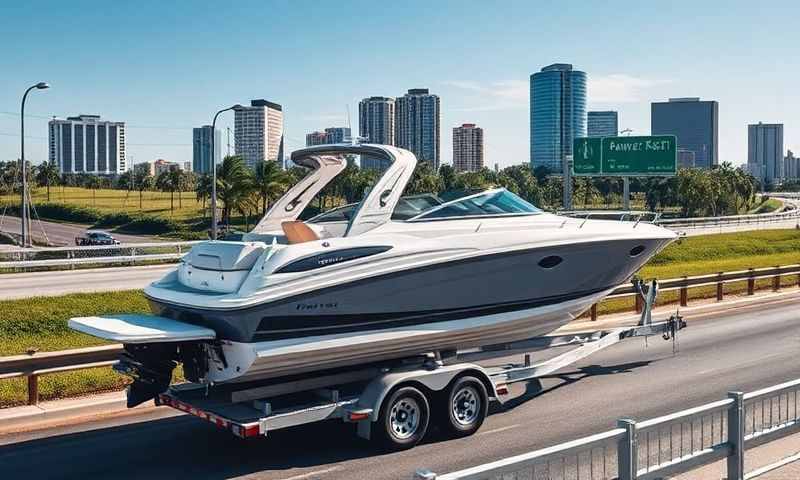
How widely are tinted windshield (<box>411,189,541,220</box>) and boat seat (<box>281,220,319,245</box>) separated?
1.34 meters

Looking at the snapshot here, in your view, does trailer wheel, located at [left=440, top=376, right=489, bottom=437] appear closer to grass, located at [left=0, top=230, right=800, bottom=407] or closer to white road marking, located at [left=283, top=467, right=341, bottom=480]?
white road marking, located at [left=283, top=467, right=341, bottom=480]

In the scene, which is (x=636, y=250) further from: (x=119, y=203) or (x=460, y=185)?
(x=119, y=203)

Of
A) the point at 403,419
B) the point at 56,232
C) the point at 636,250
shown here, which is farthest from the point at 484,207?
the point at 56,232

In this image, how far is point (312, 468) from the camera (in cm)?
891

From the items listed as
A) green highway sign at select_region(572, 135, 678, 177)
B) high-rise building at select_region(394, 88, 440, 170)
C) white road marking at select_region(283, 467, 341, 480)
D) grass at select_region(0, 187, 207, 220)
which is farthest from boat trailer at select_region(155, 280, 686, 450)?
high-rise building at select_region(394, 88, 440, 170)

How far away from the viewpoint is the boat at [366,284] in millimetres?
Answer: 8906

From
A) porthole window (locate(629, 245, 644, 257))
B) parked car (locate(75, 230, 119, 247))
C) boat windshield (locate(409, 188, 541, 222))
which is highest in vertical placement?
boat windshield (locate(409, 188, 541, 222))

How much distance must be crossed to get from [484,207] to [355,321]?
2694 mm

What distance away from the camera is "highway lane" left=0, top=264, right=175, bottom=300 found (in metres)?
22.6

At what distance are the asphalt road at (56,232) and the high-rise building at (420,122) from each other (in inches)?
3518

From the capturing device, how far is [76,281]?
25375 mm

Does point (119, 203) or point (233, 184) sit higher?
point (233, 184)

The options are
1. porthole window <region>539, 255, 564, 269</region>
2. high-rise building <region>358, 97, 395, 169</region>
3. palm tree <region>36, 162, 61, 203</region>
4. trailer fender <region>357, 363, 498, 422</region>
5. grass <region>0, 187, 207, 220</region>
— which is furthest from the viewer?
high-rise building <region>358, 97, 395, 169</region>

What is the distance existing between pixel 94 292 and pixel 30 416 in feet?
35.6
